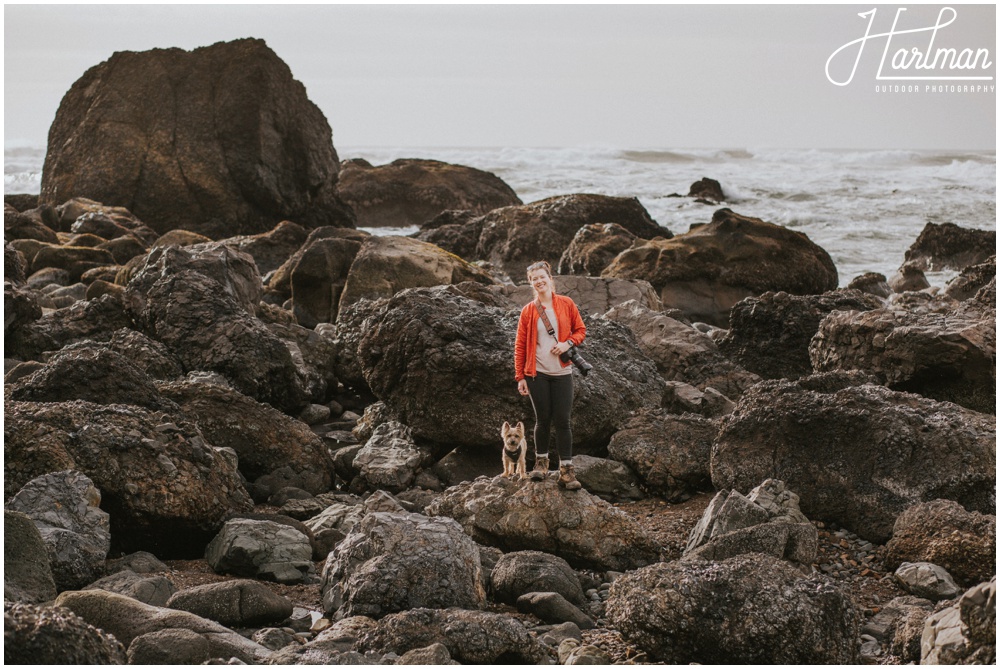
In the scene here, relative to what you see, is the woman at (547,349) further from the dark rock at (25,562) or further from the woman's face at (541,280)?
the dark rock at (25,562)

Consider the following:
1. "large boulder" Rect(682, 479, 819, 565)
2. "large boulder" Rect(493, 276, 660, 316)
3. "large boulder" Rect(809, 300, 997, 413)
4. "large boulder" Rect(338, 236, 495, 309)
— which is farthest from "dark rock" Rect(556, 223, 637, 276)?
"large boulder" Rect(682, 479, 819, 565)

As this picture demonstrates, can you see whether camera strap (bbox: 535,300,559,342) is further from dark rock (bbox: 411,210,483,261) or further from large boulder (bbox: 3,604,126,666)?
dark rock (bbox: 411,210,483,261)

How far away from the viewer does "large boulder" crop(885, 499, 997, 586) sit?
6.29 meters

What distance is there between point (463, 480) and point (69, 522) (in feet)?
10.9

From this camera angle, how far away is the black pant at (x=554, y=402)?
666cm

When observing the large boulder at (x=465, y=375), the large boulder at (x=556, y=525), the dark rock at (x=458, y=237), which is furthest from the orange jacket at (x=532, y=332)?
the dark rock at (x=458, y=237)

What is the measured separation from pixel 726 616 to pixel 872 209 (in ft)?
103

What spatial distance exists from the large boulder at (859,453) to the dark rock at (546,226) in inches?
490

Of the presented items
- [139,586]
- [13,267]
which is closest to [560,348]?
[139,586]

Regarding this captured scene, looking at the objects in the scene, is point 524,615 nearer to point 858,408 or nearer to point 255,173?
point 858,408

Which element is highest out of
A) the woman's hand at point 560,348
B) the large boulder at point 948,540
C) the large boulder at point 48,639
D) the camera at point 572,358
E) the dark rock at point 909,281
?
the dark rock at point 909,281

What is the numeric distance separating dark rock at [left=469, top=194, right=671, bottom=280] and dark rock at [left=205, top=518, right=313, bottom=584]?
44.3ft

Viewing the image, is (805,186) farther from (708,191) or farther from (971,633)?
(971,633)

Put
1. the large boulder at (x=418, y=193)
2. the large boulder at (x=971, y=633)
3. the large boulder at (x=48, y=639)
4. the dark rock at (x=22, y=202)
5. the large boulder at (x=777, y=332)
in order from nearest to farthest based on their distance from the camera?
the large boulder at (x=48, y=639) → the large boulder at (x=971, y=633) → the large boulder at (x=777, y=332) → the dark rock at (x=22, y=202) → the large boulder at (x=418, y=193)
